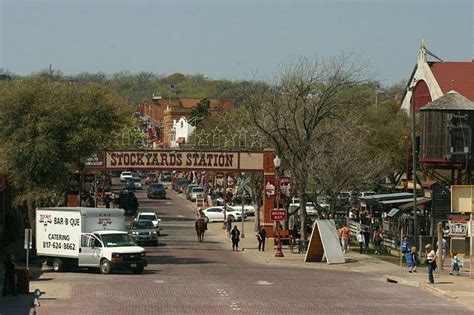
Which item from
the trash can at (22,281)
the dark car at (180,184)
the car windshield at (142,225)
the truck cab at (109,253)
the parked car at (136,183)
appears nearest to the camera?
the trash can at (22,281)

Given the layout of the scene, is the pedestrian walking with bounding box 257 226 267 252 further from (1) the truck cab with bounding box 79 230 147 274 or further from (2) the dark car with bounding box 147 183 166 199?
(2) the dark car with bounding box 147 183 166 199

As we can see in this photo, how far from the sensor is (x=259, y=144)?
5875 centimetres

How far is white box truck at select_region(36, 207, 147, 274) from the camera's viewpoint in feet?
123

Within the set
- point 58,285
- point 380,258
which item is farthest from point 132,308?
point 380,258

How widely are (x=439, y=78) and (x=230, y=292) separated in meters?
65.2

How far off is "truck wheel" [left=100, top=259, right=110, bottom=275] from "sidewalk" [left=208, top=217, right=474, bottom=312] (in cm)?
952

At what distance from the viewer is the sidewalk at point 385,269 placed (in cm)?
3369

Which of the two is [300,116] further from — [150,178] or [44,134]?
[150,178]

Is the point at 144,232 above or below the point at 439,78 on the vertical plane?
below

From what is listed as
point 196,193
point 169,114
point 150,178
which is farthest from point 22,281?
point 169,114

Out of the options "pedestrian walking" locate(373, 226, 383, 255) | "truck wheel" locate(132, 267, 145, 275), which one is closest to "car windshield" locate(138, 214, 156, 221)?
"pedestrian walking" locate(373, 226, 383, 255)

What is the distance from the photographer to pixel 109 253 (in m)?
37.4

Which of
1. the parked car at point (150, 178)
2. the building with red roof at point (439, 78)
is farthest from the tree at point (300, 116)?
the parked car at point (150, 178)

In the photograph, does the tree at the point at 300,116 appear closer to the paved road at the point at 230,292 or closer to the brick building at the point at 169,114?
A: the paved road at the point at 230,292
